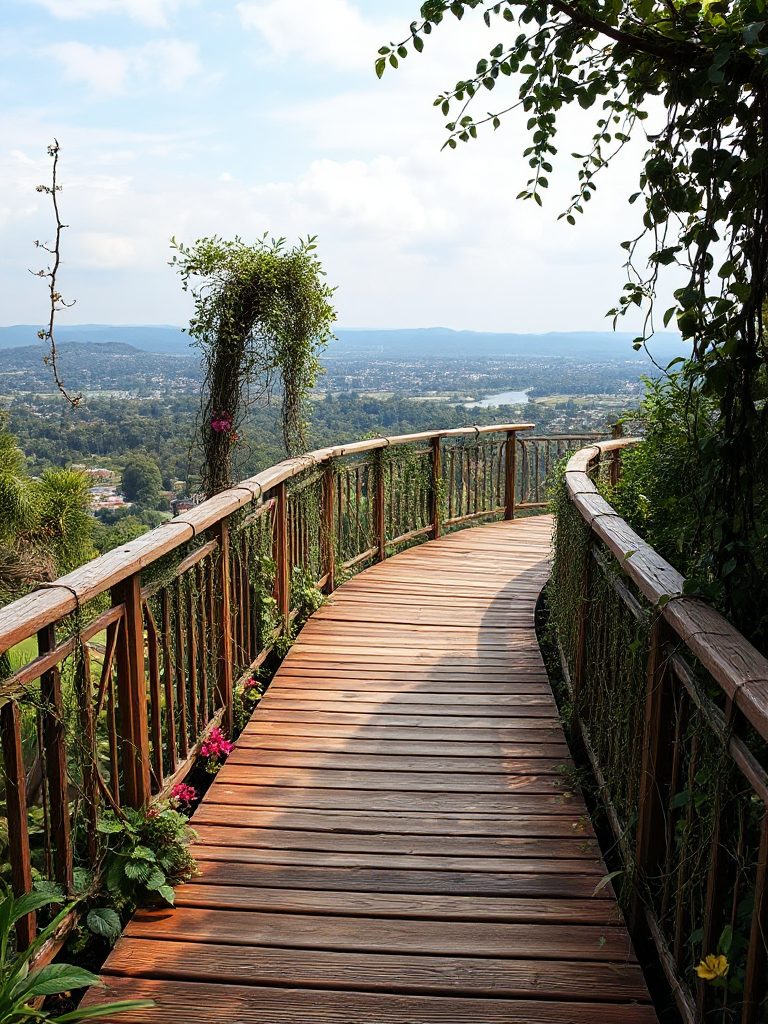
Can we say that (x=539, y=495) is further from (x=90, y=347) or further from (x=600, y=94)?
(x=90, y=347)

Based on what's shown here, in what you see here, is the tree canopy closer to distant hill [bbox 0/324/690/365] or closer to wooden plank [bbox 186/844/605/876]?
wooden plank [bbox 186/844/605/876]

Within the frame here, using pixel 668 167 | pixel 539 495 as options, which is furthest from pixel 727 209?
pixel 539 495

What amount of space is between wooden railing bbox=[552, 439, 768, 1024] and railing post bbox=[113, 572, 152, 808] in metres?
1.52

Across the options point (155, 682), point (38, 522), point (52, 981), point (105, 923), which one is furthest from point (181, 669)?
point (38, 522)

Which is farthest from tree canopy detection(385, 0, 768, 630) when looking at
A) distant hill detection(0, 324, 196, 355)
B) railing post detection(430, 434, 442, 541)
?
distant hill detection(0, 324, 196, 355)

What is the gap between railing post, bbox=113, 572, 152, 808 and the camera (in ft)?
8.27

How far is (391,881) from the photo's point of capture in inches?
104

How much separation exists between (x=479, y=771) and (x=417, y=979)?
4.37 feet

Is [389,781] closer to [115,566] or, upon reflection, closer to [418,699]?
[418,699]

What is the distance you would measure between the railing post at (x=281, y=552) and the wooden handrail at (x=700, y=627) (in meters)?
2.05

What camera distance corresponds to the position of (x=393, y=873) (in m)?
2.70

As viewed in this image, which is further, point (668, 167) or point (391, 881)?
point (391, 881)

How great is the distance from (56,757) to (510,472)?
7989mm

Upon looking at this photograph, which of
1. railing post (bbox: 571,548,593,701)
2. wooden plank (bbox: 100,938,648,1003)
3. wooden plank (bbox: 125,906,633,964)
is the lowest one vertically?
wooden plank (bbox: 125,906,633,964)
